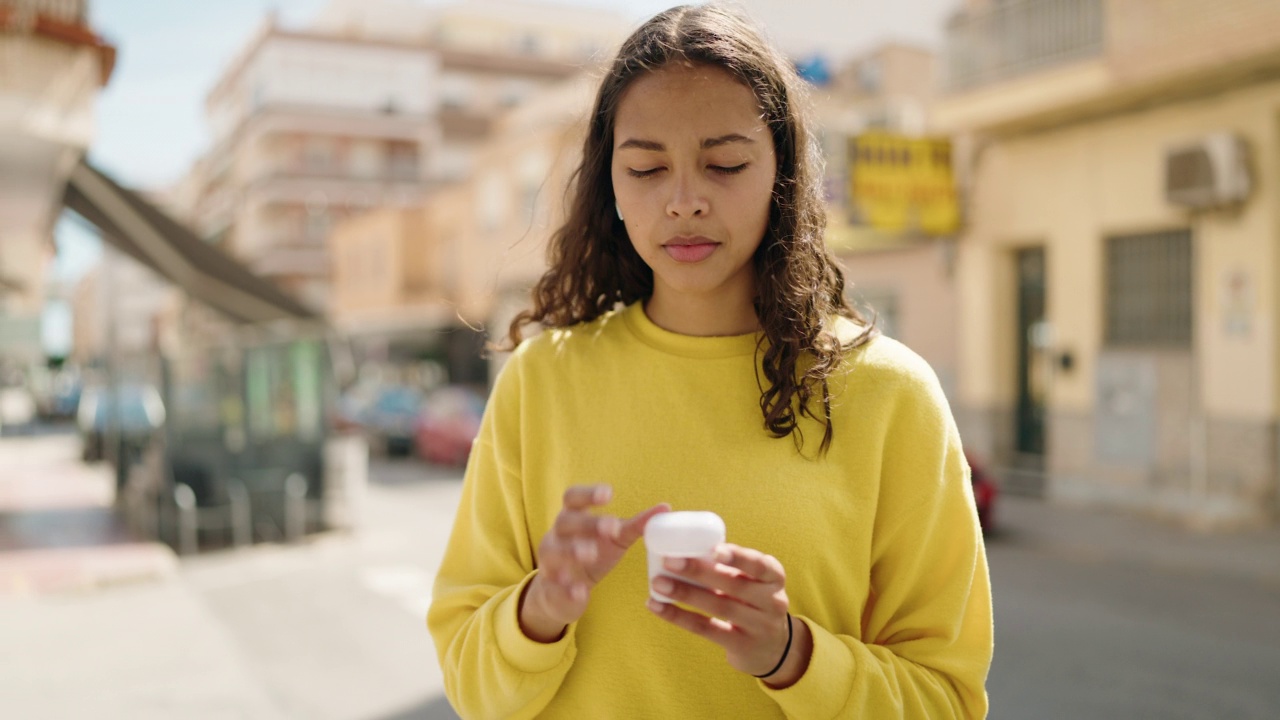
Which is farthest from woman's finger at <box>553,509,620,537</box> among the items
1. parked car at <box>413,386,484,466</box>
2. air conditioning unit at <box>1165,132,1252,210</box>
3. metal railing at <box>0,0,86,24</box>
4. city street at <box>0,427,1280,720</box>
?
parked car at <box>413,386,484,466</box>

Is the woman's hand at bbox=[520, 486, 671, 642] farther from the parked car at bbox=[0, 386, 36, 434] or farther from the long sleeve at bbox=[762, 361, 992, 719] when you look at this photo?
the parked car at bbox=[0, 386, 36, 434]

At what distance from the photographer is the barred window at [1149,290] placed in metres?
12.1

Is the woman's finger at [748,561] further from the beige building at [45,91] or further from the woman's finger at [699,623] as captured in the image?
the beige building at [45,91]

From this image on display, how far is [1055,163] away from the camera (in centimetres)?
1345

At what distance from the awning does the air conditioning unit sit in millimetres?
10175

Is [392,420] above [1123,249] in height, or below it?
below

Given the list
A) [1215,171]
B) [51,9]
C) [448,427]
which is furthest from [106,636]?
[448,427]

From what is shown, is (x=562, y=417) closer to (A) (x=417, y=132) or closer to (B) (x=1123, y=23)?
(B) (x=1123, y=23)

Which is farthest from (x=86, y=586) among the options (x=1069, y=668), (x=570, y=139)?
(x=570, y=139)

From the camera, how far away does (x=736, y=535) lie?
145 cm

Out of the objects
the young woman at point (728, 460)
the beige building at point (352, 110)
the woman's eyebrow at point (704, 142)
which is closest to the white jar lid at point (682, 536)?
the young woman at point (728, 460)

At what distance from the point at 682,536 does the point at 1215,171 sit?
11.8 meters

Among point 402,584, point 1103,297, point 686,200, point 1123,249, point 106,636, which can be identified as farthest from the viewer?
point 1103,297

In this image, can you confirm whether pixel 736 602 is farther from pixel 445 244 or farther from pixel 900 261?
pixel 445 244
